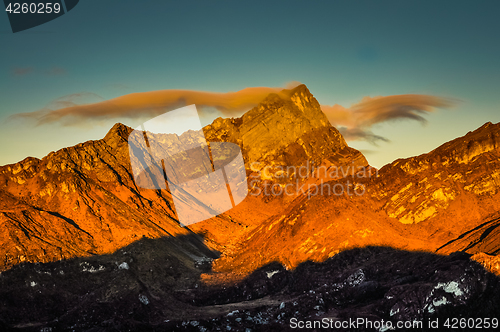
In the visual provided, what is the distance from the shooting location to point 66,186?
122m

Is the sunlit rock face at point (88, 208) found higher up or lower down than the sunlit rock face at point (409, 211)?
higher up

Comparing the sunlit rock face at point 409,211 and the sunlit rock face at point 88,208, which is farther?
the sunlit rock face at point 88,208

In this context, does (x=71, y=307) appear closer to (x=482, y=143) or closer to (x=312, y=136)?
(x=482, y=143)

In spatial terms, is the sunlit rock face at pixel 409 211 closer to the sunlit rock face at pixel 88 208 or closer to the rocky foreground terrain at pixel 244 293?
the rocky foreground terrain at pixel 244 293

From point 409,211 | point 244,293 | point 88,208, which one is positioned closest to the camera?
point 244,293

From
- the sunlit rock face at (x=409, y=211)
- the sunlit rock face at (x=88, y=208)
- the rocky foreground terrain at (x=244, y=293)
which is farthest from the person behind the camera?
the sunlit rock face at (x=88, y=208)

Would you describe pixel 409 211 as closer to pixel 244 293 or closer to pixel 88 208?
pixel 244 293

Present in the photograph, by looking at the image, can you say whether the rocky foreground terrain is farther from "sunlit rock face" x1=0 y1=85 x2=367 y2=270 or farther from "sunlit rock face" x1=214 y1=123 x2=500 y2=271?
"sunlit rock face" x1=0 y1=85 x2=367 y2=270

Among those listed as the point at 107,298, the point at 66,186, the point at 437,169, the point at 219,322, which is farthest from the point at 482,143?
the point at 66,186

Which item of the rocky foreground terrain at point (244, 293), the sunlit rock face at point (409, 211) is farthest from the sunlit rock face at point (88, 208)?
the sunlit rock face at point (409, 211)

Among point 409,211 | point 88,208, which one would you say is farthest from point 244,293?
point 88,208

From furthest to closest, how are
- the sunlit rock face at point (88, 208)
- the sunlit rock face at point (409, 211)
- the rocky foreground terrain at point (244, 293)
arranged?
the sunlit rock face at point (88, 208) → the sunlit rock face at point (409, 211) → the rocky foreground terrain at point (244, 293)

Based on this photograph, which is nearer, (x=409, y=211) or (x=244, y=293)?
(x=244, y=293)

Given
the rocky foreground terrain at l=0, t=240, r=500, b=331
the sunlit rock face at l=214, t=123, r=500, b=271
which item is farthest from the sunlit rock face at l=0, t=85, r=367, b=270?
the sunlit rock face at l=214, t=123, r=500, b=271
